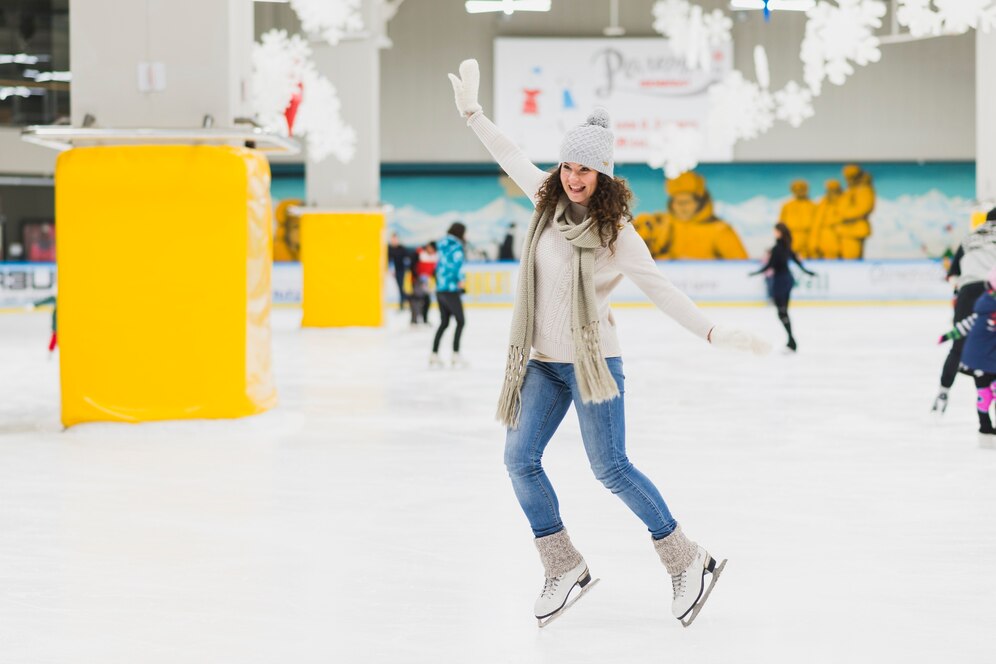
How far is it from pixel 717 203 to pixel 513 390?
2556cm

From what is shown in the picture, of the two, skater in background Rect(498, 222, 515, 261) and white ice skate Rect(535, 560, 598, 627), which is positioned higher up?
skater in background Rect(498, 222, 515, 261)

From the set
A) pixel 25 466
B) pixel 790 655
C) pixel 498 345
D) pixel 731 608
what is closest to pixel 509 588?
pixel 731 608

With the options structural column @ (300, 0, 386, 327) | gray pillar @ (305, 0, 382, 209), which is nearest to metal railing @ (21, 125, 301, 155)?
structural column @ (300, 0, 386, 327)

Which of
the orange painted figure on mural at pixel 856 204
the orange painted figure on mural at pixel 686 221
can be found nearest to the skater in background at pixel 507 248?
the orange painted figure on mural at pixel 686 221

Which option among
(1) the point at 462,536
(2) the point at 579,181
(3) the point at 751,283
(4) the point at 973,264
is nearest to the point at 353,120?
(3) the point at 751,283

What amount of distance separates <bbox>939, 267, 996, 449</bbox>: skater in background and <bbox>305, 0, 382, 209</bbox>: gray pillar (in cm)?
1248

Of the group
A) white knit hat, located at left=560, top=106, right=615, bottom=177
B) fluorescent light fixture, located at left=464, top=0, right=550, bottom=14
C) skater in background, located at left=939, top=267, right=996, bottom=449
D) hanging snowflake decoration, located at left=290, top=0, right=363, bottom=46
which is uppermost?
hanging snowflake decoration, located at left=290, top=0, right=363, bottom=46

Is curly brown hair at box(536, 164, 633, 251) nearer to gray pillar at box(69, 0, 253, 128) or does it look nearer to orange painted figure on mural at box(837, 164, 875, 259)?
gray pillar at box(69, 0, 253, 128)

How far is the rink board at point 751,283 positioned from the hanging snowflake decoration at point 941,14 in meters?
15.7

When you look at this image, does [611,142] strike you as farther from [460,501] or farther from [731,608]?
[460,501]

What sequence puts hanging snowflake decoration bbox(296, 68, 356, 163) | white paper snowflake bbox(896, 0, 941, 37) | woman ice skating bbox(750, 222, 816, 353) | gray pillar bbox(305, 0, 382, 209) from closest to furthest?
white paper snowflake bbox(896, 0, 941, 37) < woman ice skating bbox(750, 222, 816, 353) < hanging snowflake decoration bbox(296, 68, 356, 163) < gray pillar bbox(305, 0, 382, 209)

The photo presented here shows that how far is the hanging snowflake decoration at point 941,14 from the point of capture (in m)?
7.70

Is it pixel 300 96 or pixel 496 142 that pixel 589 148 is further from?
pixel 300 96

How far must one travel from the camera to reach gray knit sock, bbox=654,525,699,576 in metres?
3.46
